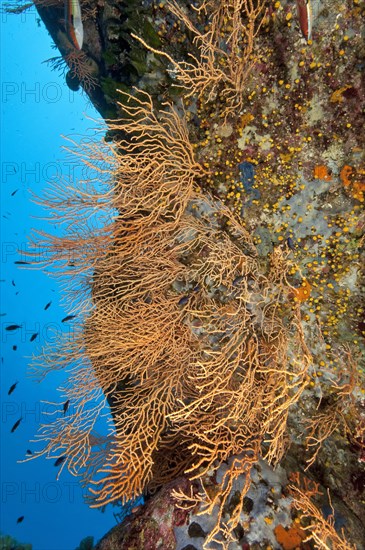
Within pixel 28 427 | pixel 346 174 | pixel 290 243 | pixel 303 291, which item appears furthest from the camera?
pixel 28 427

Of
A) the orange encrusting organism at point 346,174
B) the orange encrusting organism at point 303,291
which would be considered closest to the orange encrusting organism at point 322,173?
the orange encrusting organism at point 346,174

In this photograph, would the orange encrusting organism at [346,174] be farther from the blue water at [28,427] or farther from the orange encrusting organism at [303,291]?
the blue water at [28,427]

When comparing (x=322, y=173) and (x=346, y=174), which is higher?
(x=322, y=173)

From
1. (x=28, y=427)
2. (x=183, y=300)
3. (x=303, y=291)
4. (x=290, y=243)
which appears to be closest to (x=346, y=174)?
(x=290, y=243)

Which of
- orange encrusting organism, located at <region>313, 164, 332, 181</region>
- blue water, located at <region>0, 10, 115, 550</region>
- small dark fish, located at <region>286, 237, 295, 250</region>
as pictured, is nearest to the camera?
orange encrusting organism, located at <region>313, 164, 332, 181</region>

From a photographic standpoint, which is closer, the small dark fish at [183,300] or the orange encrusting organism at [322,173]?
the orange encrusting organism at [322,173]

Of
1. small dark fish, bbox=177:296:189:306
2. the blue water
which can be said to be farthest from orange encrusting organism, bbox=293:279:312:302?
the blue water

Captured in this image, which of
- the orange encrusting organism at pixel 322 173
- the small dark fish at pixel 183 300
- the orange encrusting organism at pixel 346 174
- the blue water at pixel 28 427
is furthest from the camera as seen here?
the blue water at pixel 28 427

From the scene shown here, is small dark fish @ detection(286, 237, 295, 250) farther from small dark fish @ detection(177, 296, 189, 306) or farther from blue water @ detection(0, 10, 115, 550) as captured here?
blue water @ detection(0, 10, 115, 550)

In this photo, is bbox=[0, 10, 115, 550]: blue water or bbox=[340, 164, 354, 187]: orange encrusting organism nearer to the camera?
bbox=[340, 164, 354, 187]: orange encrusting organism

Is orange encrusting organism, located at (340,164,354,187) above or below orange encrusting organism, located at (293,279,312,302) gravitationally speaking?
above

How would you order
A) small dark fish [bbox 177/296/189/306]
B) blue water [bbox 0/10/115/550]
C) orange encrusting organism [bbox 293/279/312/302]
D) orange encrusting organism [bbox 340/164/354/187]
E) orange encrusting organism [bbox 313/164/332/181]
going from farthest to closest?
blue water [bbox 0/10/115/550], small dark fish [bbox 177/296/189/306], orange encrusting organism [bbox 293/279/312/302], orange encrusting organism [bbox 313/164/332/181], orange encrusting organism [bbox 340/164/354/187]

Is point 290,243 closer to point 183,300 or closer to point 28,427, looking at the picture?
point 183,300

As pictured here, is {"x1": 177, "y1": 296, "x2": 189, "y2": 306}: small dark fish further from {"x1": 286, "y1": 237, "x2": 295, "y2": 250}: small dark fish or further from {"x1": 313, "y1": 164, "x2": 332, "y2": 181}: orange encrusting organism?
{"x1": 313, "y1": 164, "x2": 332, "y2": 181}: orange encrusting organism
